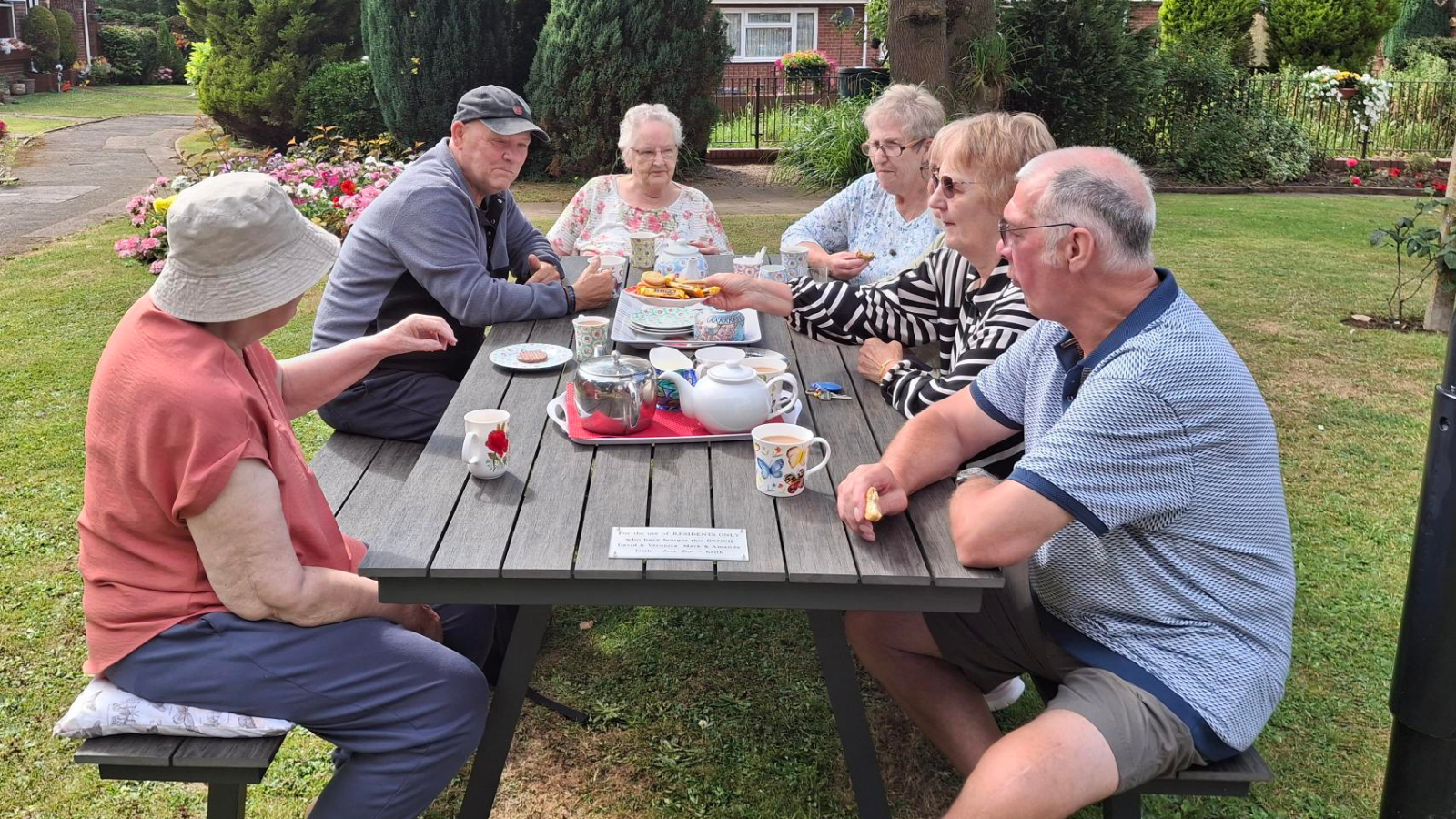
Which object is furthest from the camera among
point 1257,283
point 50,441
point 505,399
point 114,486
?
point 1257,283

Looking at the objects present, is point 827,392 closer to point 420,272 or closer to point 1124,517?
point 1124,517

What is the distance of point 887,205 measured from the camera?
15.0 feet

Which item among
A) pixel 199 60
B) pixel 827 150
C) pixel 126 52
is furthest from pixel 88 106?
pixel 827 150

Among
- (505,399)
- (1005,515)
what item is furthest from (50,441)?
(1005,515)

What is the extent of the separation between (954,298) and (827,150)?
9009mm

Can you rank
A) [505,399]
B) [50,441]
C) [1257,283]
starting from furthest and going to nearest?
1. [1257,283]
2. [50,441]
3. [505,399]

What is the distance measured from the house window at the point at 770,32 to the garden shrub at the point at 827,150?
48.6 feet

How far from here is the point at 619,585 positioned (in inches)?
78.1

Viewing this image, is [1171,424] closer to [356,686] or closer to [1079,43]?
[356,686]

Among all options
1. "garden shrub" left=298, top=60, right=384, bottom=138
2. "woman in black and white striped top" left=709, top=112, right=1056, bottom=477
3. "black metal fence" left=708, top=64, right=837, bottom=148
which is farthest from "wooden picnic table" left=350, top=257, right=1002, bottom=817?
"garden shrub" left=298, top=60, right=384, bottom=138

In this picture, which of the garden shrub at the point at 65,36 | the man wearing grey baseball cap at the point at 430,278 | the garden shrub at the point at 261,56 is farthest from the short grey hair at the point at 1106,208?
the garden shrub at the point at 65,36

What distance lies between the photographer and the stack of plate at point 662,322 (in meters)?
3.42

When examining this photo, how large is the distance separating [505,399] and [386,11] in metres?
11.0

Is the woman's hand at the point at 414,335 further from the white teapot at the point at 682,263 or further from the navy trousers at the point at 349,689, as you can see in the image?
the white teapot at the point at 682,263
